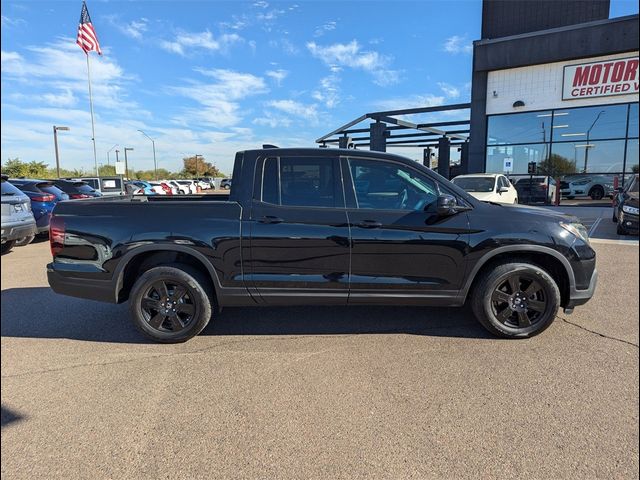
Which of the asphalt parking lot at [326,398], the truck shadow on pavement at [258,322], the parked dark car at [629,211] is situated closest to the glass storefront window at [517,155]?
the parked dark car at [629,211]

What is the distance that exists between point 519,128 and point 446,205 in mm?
16943

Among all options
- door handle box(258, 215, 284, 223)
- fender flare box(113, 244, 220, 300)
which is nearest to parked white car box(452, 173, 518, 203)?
door handle box(258, 215, 284, 223)

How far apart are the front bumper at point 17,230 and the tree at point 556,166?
18.6 m

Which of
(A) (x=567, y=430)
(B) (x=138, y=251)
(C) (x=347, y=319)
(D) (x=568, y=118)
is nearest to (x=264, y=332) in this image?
(C) (x=347, y=319)

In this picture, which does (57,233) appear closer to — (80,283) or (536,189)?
(80,283)

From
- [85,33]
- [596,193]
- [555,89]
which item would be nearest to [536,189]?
[596,193]

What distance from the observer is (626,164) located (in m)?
16.4

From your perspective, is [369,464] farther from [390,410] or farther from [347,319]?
[347,319]

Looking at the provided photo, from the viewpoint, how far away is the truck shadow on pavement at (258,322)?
4094 mm

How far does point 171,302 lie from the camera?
3855 millimetres

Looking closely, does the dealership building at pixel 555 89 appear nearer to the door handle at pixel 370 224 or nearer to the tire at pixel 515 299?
the tire at pixel 515 299

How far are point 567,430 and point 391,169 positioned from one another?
247cm

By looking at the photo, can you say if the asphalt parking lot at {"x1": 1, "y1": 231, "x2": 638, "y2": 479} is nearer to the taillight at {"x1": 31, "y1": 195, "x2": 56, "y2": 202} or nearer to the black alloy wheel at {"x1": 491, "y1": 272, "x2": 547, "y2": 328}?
the black alloy wheel at {"x1": 491, "y1": 272, "x2": 547, "y2": 328}

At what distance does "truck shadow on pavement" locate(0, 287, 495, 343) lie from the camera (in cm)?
409
